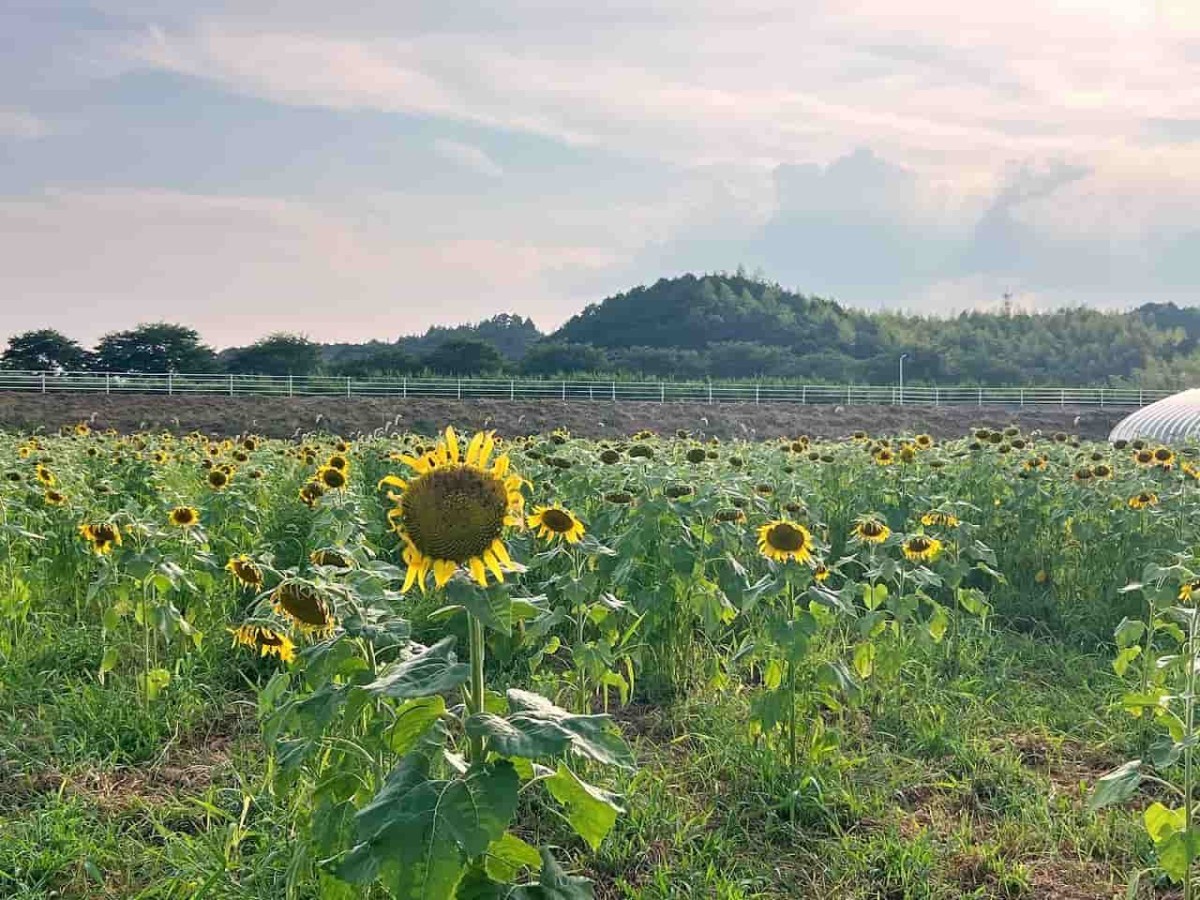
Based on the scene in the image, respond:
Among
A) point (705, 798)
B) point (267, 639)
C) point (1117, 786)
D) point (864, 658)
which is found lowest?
point (705, 798)

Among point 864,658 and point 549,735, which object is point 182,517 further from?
point 549,735

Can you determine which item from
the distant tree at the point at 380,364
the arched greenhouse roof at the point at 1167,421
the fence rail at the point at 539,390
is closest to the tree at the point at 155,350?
the distant tree at the point at 380,364

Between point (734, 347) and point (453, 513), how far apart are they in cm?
5787

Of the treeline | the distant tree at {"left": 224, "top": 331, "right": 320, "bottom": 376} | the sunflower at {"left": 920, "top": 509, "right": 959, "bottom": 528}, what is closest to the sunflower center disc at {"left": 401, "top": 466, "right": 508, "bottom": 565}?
the sunflower at {"left": 920, "top": 509, "right": 959, "bottom": 528}

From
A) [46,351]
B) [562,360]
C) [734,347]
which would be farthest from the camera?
[734,347]

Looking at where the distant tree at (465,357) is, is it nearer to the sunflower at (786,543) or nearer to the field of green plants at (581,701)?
the field of green plants at (581,701)

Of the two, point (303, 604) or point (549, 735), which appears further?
point (303, 604)

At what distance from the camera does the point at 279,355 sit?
48.0m

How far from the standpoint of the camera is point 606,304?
2980 inches

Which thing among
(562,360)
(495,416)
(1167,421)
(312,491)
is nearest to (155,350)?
(562,360)

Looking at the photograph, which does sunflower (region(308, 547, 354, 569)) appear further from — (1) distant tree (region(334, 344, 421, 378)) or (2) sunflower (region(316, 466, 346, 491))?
(1) distant tree (region(334, 344, 421, 378))

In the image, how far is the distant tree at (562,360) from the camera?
164ft

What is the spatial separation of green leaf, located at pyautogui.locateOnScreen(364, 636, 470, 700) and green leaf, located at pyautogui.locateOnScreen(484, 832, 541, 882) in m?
0.37

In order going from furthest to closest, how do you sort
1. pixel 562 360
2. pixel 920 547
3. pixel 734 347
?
pixel 734 347
pixel 562 360
pixel 920 547
